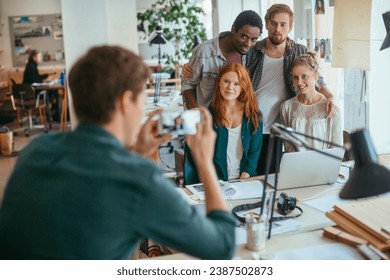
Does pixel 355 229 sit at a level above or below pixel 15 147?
above

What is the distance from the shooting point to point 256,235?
1.63m

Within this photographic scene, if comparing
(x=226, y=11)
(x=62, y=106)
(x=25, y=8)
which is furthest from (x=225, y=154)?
(x=25, y=8)

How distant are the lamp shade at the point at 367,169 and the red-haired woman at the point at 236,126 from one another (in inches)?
51.7

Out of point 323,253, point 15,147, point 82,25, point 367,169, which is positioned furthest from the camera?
point 15,147

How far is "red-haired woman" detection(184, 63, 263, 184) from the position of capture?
8.71 ft

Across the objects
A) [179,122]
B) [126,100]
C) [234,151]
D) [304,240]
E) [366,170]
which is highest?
[126,100]

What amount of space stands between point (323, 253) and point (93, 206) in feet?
2.92

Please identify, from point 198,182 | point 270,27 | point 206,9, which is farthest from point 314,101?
point 206,9

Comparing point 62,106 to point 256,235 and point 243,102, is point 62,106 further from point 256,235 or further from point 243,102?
point 256,235

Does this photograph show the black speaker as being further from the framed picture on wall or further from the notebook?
the framed picture on wall

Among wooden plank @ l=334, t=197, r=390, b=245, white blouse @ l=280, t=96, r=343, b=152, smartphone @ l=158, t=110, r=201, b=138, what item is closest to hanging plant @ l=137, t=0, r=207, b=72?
white blouse @ l=280, t=96, r=343, b=152

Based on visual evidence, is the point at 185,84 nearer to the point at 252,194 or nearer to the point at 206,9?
the point at 252,194

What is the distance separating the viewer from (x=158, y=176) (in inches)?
41.4
